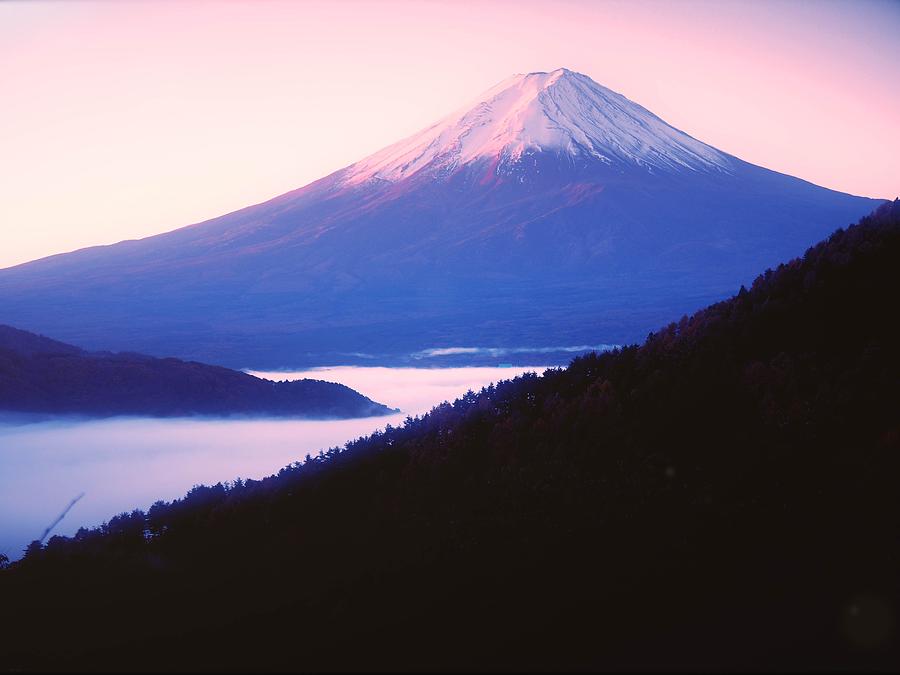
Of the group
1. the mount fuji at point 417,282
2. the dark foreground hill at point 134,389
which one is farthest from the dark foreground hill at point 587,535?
the mount fuji at point 417,282

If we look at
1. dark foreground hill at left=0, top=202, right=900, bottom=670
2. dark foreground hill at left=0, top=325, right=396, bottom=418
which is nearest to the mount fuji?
dark foreground hill at left=0, top=325, right=396, bottom=418

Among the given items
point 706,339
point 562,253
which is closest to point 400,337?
point 562,253

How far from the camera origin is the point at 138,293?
185000mm

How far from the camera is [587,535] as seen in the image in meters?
11.8

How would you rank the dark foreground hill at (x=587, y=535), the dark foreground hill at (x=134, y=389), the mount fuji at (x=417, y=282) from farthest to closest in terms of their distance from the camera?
the mount fuji at (x=417, y=282)
the dark foreground hill at (x=134, y=389)
the dark foreground hill at (x=587, y=535)

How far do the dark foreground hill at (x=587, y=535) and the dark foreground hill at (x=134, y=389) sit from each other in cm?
5937

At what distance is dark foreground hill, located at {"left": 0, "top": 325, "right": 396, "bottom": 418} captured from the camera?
74938 mm

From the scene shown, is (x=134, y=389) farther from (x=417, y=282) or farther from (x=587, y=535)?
(x=417, y=282)

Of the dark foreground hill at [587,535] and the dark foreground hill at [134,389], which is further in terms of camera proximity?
the dark foreground hill at [134,389]

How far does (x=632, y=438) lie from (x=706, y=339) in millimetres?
3910

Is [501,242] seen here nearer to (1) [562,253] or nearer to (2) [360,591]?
(1) [562,253]

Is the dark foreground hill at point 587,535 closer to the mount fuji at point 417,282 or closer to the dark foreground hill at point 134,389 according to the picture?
the dark foreground hill at point 134,389

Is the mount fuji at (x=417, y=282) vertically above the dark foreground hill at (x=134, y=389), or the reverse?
the mount fuji at (x=417, y=282)

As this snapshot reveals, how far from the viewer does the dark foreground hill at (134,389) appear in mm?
74938
